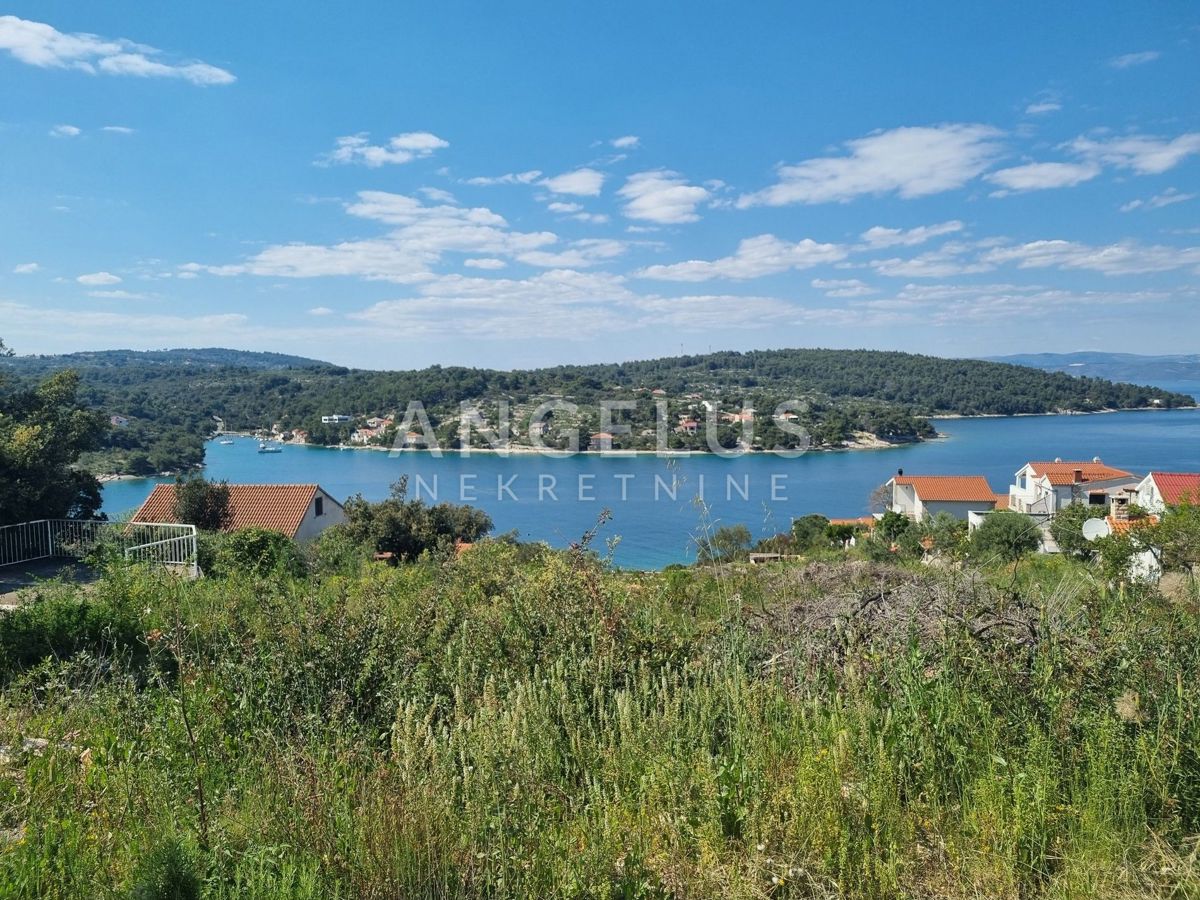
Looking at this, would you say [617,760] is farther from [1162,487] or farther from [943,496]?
[943,496]

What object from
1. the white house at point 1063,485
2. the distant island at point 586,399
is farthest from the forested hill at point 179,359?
the white house at point 1063,485

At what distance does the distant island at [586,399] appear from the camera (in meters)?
80.9

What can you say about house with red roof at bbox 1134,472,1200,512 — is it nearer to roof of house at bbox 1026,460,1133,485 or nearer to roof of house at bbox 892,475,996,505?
roof of house at bbox 1026,460,1133,485

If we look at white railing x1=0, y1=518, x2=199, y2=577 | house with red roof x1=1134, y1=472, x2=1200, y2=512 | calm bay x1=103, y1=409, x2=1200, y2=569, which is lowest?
calm bay x1=103, y1=409, x2=1200, y2=569

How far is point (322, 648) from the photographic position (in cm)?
323

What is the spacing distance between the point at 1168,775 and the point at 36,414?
69.2 feet

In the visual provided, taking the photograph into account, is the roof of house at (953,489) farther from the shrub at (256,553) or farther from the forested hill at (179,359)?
the forested hill at (179,359)

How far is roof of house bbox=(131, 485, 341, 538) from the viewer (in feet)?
77.5

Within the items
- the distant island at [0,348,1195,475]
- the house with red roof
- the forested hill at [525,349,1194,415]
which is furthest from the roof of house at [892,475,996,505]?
the forested hill at [525,349,1194,415]

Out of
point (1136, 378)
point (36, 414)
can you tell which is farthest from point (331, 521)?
point (1136, 378)

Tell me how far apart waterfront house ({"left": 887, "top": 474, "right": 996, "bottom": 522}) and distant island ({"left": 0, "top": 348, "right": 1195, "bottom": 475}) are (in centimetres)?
3270

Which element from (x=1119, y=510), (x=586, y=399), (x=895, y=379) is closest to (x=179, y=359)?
(x=586, y=399)

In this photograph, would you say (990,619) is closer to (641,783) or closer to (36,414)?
(641,783)

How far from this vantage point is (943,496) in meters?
42.2
